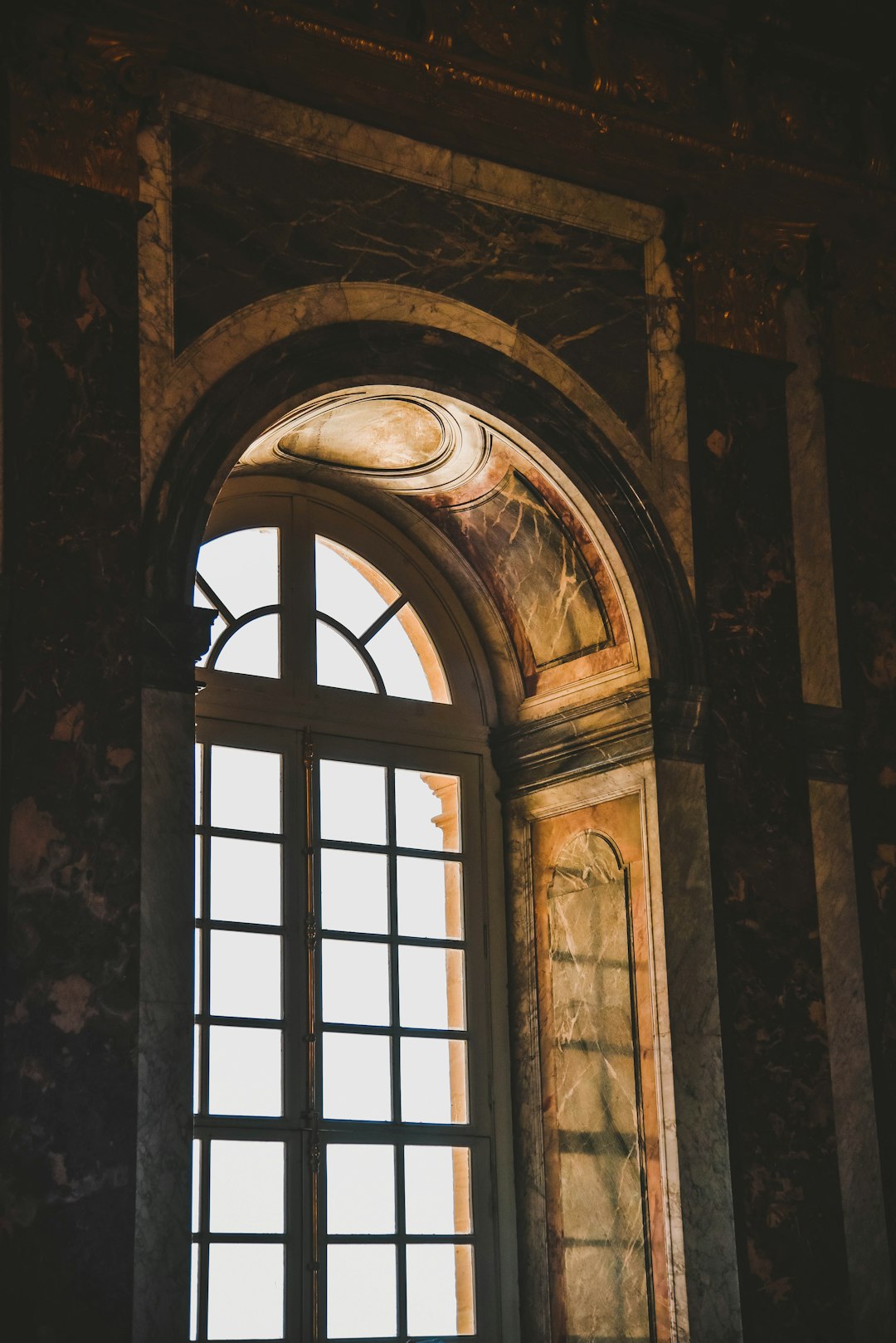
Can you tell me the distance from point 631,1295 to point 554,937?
150 centimetres

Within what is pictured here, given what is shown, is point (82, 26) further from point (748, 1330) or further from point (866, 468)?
point (748, 1330)

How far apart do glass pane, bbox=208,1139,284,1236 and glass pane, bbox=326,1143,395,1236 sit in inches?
8.9

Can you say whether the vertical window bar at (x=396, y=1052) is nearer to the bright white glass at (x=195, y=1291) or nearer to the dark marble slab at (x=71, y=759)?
the bright white glass at (x=195, y=1291)

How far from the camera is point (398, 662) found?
8.43 m

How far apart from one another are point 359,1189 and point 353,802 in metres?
1.60

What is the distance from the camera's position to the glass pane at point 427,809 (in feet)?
26.7

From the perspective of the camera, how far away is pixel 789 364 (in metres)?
8.20

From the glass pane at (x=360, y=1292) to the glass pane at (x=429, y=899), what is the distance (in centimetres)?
131

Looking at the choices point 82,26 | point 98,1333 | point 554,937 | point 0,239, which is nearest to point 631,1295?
point 554,937

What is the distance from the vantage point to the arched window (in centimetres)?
723

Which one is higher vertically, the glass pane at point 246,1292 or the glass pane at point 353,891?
the glass pane at point 353,891

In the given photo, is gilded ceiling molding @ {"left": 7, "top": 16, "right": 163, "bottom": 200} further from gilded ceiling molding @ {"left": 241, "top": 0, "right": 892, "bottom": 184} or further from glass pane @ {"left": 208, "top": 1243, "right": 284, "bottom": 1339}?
glass pane @ {"left": 208, "top": 1243, "right": 284, "bottom": 1339}

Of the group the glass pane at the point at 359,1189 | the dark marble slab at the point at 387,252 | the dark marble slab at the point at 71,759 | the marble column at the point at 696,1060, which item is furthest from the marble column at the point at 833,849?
the dark marble slab at the point at 71,759

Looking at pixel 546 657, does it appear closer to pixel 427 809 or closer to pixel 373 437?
pixel 427 809
